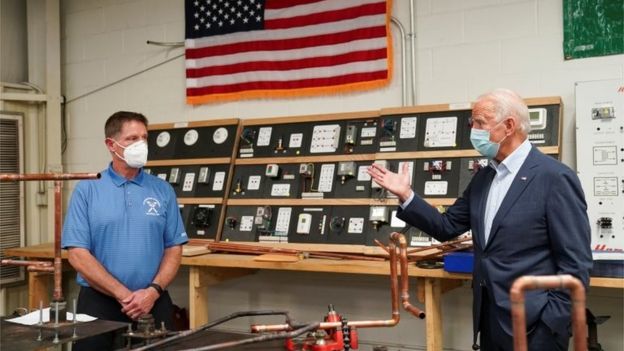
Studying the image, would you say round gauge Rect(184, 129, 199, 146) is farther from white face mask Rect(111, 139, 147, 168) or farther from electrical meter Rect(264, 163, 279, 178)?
white face mask Rect(111, 139, 147, 168)

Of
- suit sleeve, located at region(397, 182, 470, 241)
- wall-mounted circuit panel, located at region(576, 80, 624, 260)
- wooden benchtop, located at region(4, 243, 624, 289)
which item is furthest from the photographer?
wall-mounted circuit panel, located at region(576, 80, 624, 260)

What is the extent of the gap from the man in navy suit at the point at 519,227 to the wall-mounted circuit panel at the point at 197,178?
2.14 metres

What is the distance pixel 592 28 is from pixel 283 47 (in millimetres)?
1945

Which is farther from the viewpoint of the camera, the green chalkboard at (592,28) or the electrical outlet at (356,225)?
the electrical outlet at (356,225)

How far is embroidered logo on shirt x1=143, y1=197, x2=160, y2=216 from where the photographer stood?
288cm

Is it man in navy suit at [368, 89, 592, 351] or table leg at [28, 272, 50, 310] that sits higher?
man in navy suit at [368, 89, 592, 351]

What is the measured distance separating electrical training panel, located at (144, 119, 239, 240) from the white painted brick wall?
188 mm

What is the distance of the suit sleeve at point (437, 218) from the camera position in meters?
2.63

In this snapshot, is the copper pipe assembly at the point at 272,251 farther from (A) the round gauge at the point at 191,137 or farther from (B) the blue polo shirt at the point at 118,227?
(B) the blue polo shirt at the point at 118,227

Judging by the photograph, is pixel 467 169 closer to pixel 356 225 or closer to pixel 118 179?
pixel 356 225

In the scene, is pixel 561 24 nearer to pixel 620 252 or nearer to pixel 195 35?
pixel 620 252

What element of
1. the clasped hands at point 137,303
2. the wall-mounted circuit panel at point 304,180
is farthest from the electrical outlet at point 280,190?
the clasped hands at point 137,303

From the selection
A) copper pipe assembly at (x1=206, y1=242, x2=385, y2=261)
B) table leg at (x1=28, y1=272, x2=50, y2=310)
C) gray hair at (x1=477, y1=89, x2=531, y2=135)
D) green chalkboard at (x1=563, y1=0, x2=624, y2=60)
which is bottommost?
table leg at (x1=28, y1=272, x2=50, y2=310)

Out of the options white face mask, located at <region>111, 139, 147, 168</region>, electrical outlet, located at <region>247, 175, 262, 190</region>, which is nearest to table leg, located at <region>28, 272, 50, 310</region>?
electrical outlet, located at <region>247, 175, 262, 190</region>
